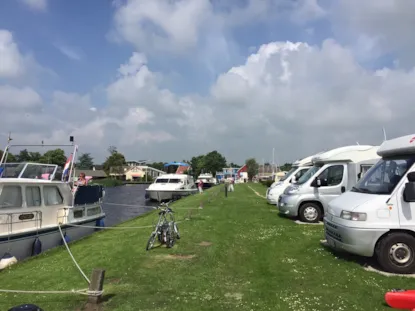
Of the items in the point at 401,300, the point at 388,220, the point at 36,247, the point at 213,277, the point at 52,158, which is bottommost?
the point at 36,247

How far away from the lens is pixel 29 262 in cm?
990

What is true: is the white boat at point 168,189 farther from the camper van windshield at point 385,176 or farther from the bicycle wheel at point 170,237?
the camper van windshield at point 385,176

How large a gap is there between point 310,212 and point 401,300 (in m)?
9.12

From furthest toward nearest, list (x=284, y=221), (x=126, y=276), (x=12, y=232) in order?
(x=284, y=221)
(x=12, y=232)
(x=126, y=276)

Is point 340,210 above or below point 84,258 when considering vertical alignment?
above

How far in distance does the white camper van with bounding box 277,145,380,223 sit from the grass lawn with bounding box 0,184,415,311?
2983 millimetres

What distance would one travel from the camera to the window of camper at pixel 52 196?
14.6m

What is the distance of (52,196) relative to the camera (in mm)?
15000

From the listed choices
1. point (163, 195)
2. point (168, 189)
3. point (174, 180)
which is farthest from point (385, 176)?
point (174, 180)

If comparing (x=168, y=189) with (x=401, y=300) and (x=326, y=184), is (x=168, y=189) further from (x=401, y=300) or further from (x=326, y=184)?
(x=401, y=300)

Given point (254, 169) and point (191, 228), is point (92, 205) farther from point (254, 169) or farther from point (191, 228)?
point (254, 169)

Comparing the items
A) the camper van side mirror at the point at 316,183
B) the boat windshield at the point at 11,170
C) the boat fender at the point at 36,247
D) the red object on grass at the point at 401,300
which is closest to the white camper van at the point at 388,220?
the red object on grass at the point at 401,300

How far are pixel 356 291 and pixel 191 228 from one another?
721 centimetres

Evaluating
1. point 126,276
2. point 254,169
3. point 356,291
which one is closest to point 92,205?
point 126,276
